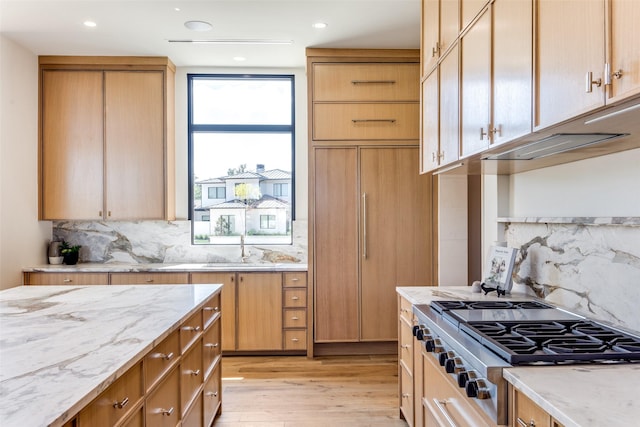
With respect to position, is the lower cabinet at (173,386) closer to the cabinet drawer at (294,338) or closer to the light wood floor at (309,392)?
the light wood floor at (309,392)

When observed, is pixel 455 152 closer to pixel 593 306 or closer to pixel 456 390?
pixel 593 306

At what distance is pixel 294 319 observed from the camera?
392 centimetres

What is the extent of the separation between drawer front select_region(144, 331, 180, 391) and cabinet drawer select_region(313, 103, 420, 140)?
2485mm

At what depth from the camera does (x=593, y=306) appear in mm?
1794

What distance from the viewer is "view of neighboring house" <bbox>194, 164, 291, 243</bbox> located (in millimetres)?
4551

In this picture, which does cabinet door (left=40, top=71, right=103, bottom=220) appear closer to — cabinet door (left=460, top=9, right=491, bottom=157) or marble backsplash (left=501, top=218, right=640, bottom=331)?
cabinet door (left=460, top=9, right=491, bottom=157)

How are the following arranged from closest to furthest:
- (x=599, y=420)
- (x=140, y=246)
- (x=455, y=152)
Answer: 1. (x=599, y=420)
2. (x=455, y=152)
3. (x=140, y=246)

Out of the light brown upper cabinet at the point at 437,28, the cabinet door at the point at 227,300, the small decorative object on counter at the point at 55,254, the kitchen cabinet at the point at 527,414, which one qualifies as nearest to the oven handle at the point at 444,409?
the kitchen cabinet at the point at 527,414

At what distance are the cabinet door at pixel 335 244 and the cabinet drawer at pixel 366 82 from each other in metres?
0.54

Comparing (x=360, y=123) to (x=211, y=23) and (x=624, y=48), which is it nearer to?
(x=211, y=23)

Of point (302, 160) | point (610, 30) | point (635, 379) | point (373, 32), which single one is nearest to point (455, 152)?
point (610, 30)

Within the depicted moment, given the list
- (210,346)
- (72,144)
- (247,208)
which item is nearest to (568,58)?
(210,346)

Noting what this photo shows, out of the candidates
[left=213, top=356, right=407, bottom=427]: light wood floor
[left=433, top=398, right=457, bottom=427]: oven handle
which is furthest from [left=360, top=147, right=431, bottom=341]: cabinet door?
[left=433, top=398, right=457, bottom=427]: oven handle

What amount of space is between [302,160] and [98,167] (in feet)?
6.75
